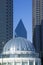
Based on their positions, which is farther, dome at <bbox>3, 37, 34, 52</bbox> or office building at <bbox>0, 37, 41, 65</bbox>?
dome at <bbox>3, 37, 34, 52</bbox>

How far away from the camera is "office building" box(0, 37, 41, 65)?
261ft

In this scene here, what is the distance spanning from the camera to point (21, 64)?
79188mm

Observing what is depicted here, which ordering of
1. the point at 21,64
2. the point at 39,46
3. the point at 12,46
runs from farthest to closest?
the point at 39,46 < the point at 12,46 < the point at 21,64

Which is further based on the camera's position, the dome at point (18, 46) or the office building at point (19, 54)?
the dome at point (18, 46)

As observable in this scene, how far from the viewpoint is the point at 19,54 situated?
82.6 metres

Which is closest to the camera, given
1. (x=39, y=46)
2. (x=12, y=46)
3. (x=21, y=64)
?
(x=21, y=64)

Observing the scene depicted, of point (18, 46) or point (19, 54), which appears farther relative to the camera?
point (18, 46)

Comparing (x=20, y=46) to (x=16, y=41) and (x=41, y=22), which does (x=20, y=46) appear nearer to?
(x=16, y=41)

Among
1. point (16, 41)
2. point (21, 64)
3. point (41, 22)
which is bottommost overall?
point (21, 64)

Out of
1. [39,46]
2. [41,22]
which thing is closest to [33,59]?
[39,46]

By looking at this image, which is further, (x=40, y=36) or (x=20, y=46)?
(x=40, y=36)

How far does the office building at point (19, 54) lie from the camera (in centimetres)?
7962

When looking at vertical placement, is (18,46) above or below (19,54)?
above

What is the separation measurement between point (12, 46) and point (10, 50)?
119 cm
